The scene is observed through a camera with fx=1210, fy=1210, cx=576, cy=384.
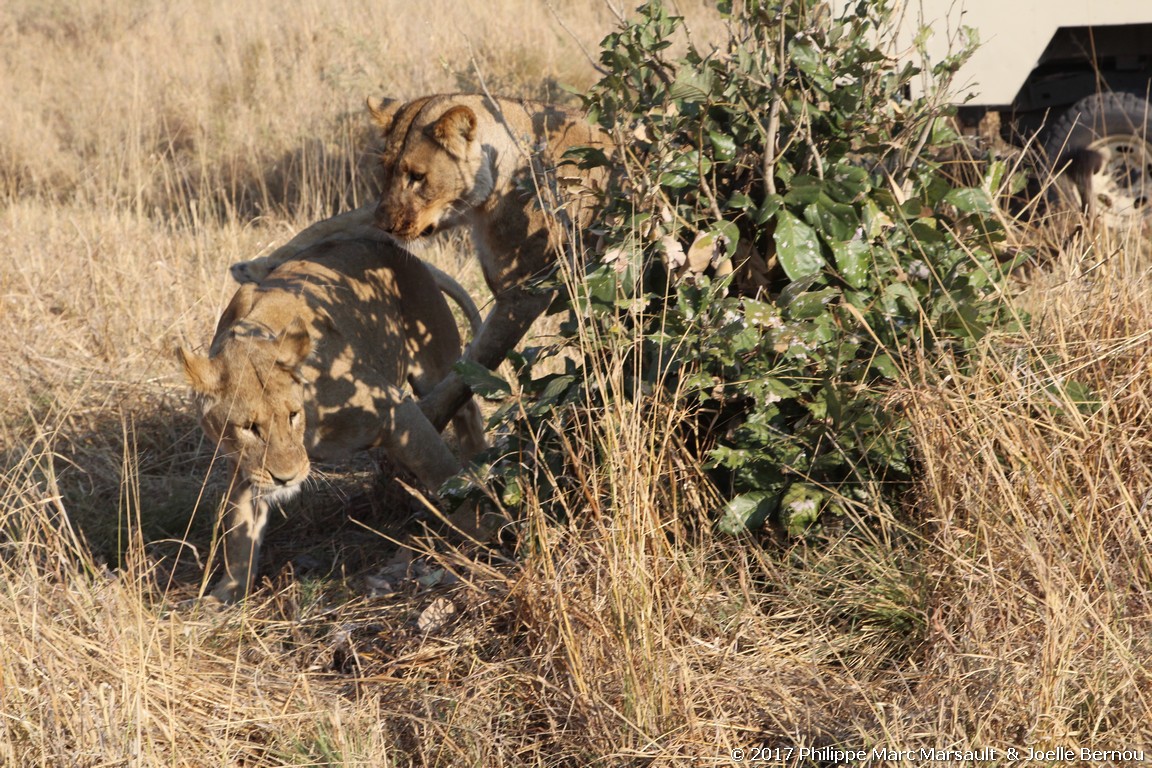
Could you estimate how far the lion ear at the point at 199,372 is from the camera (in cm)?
387

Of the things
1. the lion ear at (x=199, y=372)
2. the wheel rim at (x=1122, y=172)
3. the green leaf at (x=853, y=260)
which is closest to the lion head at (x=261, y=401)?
the lion ear at (x=199, y=372)

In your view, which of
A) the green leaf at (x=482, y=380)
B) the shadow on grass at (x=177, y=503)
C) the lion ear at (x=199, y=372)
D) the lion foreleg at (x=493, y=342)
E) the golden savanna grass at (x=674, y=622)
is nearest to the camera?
the golden savanna grass at (x=674, y=622)

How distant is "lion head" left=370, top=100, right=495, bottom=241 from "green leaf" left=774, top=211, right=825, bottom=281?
164 cm

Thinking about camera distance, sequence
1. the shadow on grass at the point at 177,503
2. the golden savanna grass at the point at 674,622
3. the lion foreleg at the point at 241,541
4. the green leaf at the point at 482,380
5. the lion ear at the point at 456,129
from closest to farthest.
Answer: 1. the golden savanna grass at the point at 674,622
2. the green leaf at the point at 482,380
3. the lion foreleg at the point at 241,541
4. the shadow on grass at the point at 177,503
5. the lion ear at the point at 456,129

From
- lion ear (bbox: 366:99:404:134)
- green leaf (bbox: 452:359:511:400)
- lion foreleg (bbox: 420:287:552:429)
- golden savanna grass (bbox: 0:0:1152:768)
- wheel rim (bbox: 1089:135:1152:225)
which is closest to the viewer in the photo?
golden savanna grass (bbox: 0:0:1152:768)

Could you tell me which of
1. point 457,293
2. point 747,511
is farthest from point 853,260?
point 457,293

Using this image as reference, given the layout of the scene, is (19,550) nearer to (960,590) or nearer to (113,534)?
(113,534)

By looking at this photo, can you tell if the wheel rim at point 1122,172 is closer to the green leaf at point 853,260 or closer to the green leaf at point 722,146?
the green leaf at point 853,260

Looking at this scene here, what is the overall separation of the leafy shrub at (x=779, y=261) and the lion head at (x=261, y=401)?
81 centimetres

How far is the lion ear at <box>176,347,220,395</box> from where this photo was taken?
3871 millimetres

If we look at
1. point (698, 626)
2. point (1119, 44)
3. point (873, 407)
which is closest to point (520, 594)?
point (698, 626)

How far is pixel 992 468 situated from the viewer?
300 centimetres

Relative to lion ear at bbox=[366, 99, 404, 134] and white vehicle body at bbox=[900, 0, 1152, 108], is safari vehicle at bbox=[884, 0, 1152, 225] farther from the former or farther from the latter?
lion ear at bbox=[366, 99, 404, 134]

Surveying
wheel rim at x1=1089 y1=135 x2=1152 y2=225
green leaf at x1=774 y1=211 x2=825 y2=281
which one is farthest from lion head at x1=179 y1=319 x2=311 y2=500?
wheel rim at x1=1089 y1=135 x2=1152 y2=225
